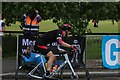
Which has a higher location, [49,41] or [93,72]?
[49,41]

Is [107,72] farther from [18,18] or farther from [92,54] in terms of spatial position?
[18,18]

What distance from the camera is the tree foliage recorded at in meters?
14.3

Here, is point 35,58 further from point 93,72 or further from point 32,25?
point 93,72

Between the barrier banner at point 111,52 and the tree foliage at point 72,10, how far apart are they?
307cm

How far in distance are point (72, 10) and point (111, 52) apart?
3.94 metres

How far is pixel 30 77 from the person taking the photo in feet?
27.7

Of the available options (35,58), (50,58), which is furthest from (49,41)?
(35,58)

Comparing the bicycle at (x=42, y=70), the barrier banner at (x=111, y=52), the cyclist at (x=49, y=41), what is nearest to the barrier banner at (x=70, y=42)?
the barrier banner at (x=111, y=52)

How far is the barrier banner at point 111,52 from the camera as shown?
11211 mm

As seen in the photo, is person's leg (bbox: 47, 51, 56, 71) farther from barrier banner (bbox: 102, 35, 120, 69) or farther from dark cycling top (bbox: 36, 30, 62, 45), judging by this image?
barrier banner (bbox: 102, 35, 120, 69)

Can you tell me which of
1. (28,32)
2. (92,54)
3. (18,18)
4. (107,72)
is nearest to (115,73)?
(107,72)

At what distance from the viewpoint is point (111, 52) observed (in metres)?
11.2

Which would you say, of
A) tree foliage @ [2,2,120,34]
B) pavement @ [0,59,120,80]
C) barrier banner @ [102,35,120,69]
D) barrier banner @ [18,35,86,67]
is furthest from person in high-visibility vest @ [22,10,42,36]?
tree foliage @ [2,2,120,34]

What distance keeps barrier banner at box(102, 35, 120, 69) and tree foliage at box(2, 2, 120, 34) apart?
3068 millimetres
